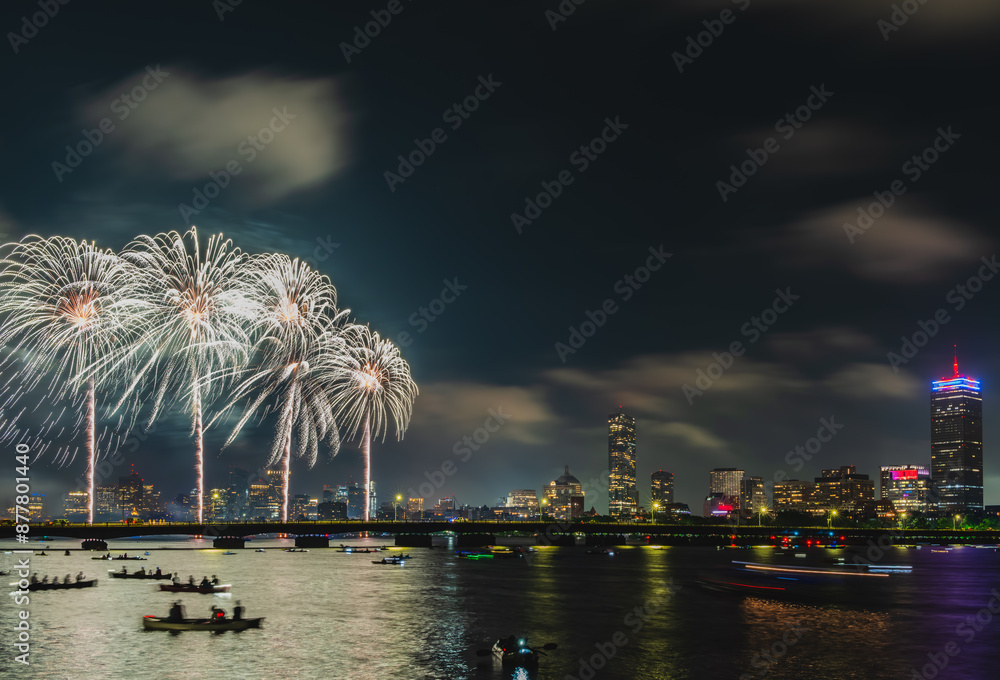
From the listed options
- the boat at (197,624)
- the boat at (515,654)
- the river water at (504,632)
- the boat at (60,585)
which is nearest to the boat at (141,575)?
the river water at (504,632)

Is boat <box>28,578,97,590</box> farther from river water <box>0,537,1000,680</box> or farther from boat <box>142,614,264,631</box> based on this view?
boat <box>142,614,264,631</box>

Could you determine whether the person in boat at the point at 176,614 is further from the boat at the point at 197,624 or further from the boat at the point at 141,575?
the boat at the point at 141,575

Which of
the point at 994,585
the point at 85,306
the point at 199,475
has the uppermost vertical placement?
the point at 85,306

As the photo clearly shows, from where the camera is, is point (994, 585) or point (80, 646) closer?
point (80, 646)

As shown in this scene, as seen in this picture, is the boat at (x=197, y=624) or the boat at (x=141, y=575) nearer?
the boat at (x=197, y=624)

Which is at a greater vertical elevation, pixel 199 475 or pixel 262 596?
pixel 199 475

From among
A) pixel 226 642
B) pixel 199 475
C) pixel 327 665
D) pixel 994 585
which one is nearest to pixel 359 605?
pixel 226 642

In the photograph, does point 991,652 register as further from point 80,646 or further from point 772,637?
point 80,646

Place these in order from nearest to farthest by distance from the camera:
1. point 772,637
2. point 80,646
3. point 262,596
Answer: point 80,646 → point 772,637 → point 262,596
